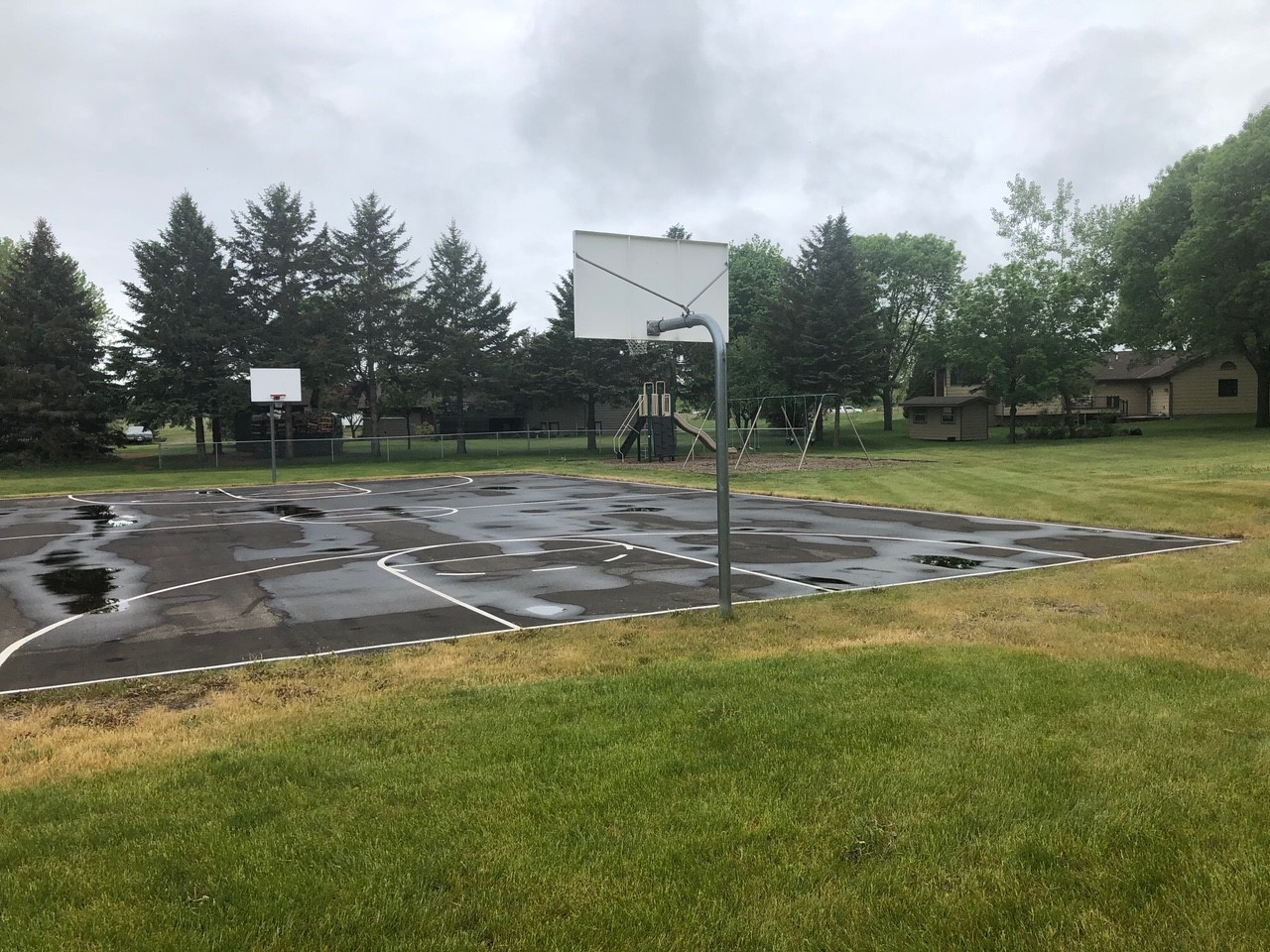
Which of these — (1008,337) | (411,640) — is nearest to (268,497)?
(411,640)

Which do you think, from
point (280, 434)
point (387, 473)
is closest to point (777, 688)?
point (387, 473)

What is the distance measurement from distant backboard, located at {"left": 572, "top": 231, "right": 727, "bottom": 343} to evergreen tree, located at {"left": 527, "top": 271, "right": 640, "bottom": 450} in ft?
138

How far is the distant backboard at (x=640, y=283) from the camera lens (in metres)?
9.64

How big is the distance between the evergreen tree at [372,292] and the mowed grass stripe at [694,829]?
154 ft

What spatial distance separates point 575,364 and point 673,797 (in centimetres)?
4962

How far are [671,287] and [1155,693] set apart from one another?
20.7ft

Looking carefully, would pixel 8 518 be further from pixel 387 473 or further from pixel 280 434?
pixel 280 434

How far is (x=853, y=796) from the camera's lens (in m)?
4.35

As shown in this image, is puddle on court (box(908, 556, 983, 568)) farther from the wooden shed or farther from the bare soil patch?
the wooden shed

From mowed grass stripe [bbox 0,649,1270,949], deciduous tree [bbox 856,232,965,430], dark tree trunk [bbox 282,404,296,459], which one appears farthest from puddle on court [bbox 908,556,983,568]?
deciduous tree [bbox 856,232,965,430]

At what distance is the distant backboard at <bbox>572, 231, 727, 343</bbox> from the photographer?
9.64m

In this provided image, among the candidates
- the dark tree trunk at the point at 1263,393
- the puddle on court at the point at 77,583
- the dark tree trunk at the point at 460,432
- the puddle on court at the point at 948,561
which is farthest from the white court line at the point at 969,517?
the dark tree trunk at the point at 1263,393

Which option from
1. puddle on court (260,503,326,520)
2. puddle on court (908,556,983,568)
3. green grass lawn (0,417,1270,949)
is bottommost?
puddle on court (908,556,983,568)

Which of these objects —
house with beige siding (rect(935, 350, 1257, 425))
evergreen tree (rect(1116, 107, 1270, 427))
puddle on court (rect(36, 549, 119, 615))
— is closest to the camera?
puddle on court (rect(36, 549, 119, 615))
